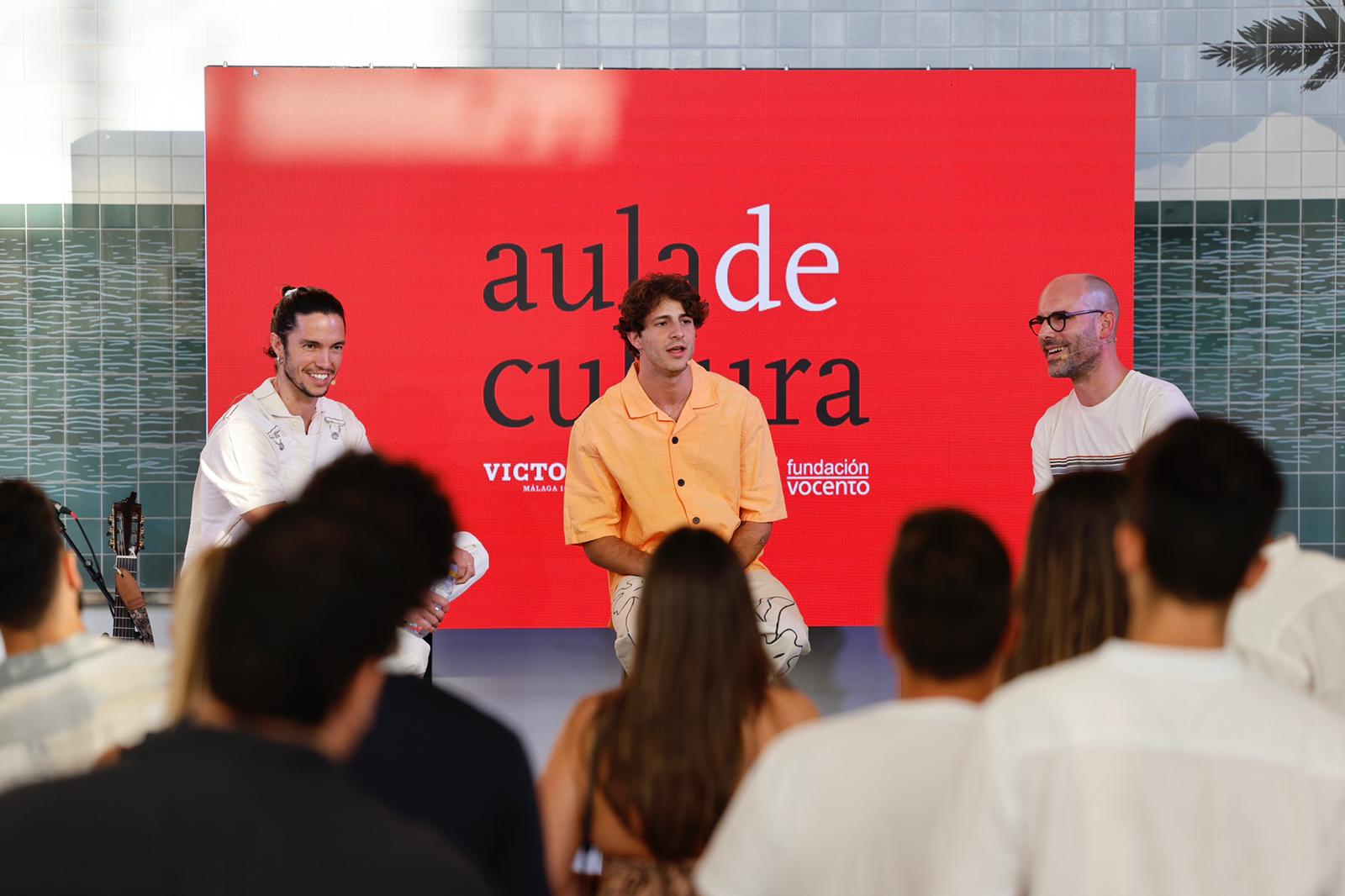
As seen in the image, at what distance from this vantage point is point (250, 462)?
361 centimetres

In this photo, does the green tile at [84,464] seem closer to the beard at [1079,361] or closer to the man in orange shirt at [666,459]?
the man in orange shirt at [666,459]

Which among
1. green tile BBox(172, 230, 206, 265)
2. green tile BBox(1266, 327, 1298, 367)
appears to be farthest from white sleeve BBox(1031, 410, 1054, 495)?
green tile BBox(172, 230, 206, 265)

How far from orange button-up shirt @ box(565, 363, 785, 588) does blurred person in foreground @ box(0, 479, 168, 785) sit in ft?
6.89

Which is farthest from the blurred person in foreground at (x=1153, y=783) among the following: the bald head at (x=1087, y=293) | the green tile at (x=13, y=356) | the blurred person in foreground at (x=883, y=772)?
the green tile at (x=13, y=356)

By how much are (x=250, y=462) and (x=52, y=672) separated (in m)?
1.94

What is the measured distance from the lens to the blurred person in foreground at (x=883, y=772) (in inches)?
50.3

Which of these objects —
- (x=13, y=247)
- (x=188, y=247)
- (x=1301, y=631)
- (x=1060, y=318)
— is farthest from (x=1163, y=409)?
(x=13, y=247)

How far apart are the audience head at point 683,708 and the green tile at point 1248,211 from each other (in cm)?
417

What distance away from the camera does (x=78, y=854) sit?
0.65 meters

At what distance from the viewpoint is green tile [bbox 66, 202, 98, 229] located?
5020 mm

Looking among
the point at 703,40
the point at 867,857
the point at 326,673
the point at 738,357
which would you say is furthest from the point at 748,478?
the point at 326,673

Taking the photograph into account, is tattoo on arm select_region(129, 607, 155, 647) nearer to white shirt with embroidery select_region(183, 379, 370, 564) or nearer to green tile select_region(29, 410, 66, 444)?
white shirt with embroidery select_region(183, 379, 370, 564)

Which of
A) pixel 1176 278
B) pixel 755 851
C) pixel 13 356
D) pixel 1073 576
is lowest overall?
pixel 755 851

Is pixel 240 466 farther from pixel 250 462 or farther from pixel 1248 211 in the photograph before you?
pixel 1248 211
